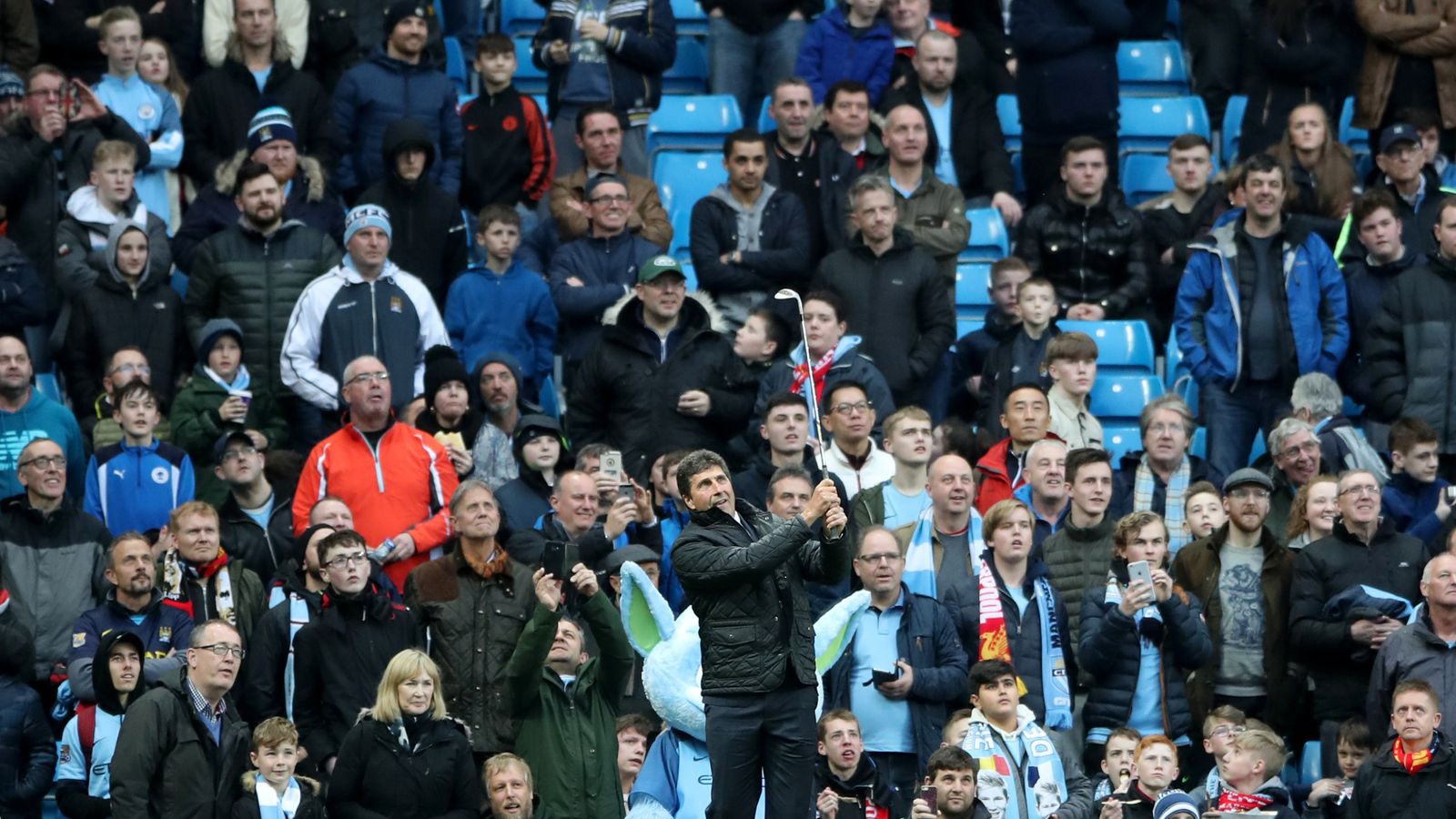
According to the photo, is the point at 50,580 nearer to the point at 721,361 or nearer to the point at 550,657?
the point at 550,657

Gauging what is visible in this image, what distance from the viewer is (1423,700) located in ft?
39.8

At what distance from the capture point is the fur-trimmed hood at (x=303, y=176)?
15820mm

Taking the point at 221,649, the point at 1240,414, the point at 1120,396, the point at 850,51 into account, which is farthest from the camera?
the point at 850,51

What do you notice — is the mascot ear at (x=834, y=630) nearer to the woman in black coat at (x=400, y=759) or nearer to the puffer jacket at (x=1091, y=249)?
the woman in black coat at (x=400, y=759)

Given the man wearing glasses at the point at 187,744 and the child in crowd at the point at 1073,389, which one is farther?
the child in crowd at the point at 1073,389

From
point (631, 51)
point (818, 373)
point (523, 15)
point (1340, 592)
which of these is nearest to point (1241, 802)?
point (1340, 592)

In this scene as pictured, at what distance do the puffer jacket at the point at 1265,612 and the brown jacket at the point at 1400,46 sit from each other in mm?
4894

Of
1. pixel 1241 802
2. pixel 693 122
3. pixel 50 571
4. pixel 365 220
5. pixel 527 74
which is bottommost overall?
pixel 1241 802

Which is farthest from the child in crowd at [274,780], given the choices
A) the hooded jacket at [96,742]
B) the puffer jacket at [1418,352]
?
the puffer jacket at [1418,352]

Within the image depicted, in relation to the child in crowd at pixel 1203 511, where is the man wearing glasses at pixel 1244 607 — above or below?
below

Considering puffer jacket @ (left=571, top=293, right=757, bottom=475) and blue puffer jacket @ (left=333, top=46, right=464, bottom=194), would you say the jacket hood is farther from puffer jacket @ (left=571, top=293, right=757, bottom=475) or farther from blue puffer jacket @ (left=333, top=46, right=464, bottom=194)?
blue puffer jacket @ (left=333, top=46, right=464, bottom=194)

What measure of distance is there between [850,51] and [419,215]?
3.10 meters

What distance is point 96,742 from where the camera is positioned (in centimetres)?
1243

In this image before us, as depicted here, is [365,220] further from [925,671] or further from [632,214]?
[925,671]
